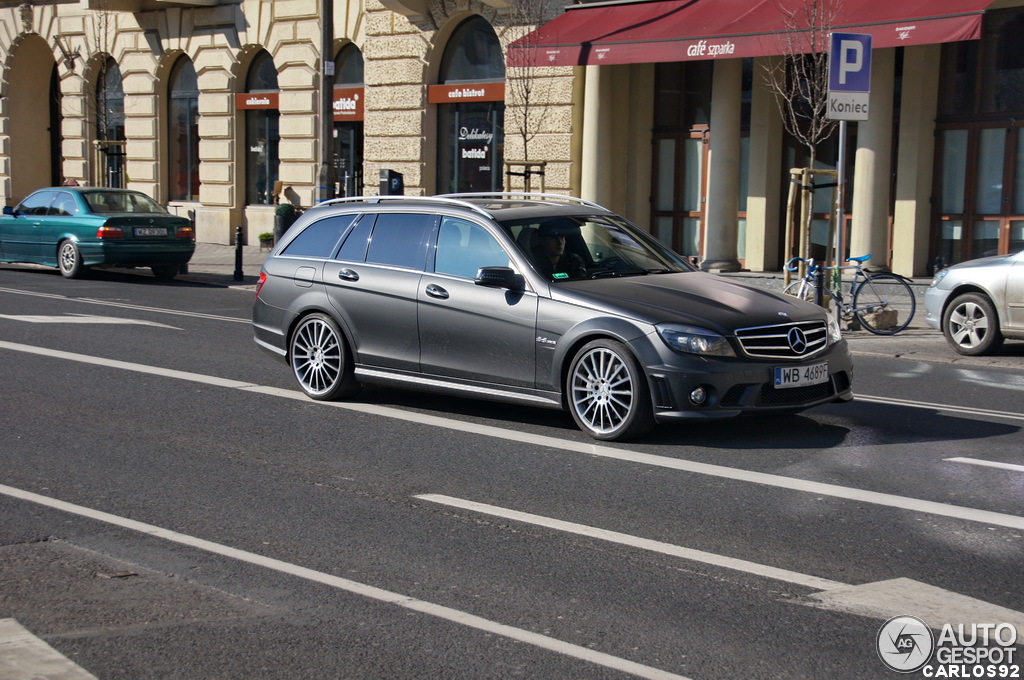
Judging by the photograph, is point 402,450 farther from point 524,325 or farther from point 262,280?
point 262,280

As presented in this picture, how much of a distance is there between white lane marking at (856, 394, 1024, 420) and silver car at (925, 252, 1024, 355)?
3321 mm

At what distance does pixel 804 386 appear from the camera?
8102mm

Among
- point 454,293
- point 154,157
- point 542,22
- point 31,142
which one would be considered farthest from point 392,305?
point 31,142

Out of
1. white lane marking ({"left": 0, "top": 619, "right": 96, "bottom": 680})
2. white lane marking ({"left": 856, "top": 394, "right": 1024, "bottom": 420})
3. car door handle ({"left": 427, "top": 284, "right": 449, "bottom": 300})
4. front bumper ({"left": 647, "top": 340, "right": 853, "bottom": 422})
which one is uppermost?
car door handle ({"left": 427, "top": 284, "right": 449, "bottom": 300})

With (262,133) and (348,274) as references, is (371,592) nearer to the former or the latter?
(348,274)

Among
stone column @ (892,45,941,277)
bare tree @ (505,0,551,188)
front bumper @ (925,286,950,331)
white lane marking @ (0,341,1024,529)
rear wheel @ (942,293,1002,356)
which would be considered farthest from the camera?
bare tree @ (505,0,551,188)

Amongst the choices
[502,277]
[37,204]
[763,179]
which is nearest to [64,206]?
[37,204]

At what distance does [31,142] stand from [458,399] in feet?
97.6

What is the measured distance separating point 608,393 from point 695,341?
681mm

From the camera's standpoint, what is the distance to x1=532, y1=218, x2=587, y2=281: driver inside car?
343 inches

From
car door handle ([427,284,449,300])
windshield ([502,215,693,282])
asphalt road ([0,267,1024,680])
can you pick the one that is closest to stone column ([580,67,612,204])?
asphalt road ([0,267,1024,680])

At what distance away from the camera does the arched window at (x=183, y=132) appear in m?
31.0

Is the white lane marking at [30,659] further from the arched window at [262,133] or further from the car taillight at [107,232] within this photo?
the arched window at [262,133]

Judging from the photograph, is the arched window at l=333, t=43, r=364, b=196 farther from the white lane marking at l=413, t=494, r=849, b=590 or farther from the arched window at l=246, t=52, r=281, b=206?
the white lane marking at l=413, t=494, r=849, b=590
